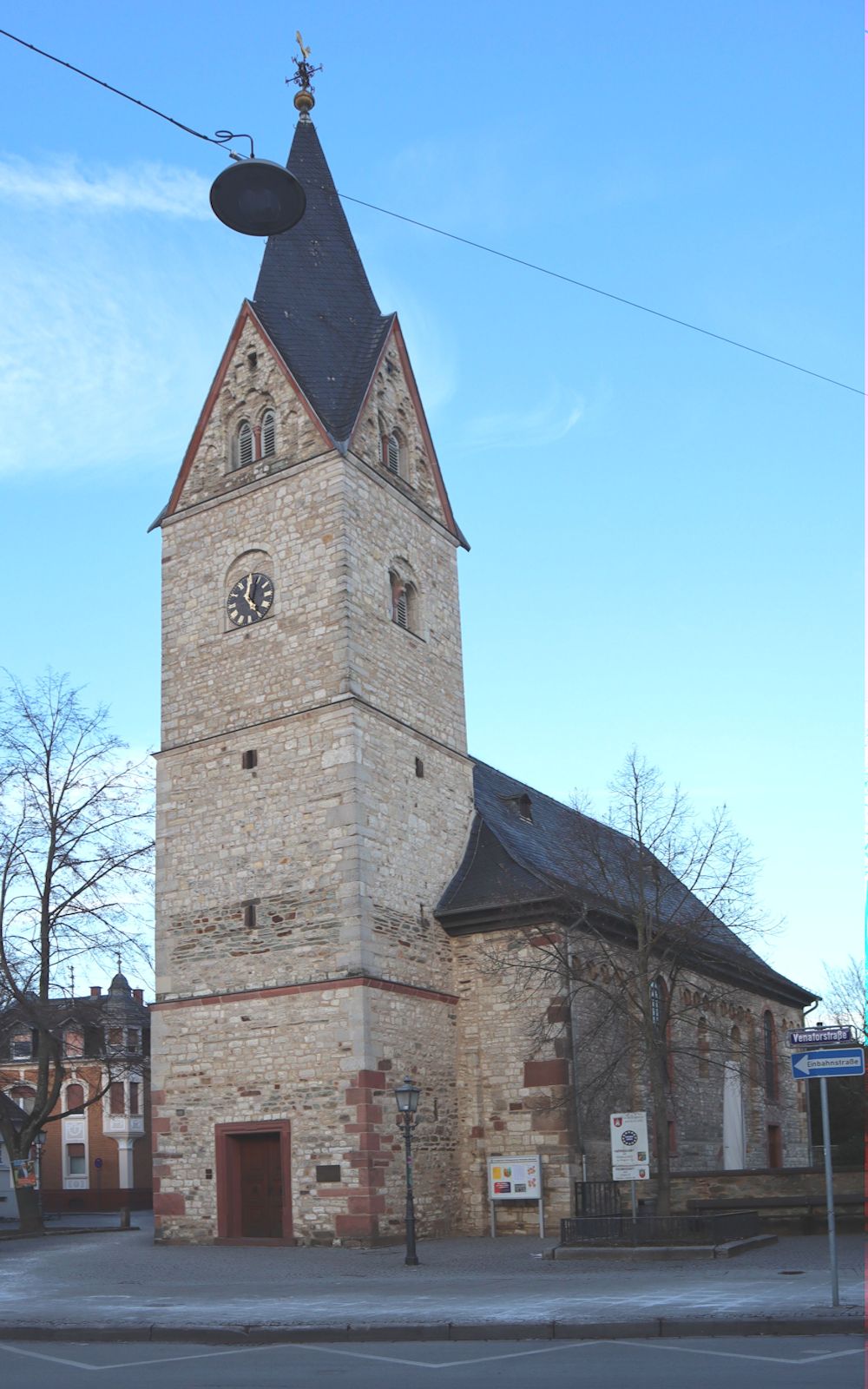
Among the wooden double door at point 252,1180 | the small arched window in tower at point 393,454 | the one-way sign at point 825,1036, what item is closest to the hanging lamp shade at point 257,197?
the one-way sign at point 825,1036

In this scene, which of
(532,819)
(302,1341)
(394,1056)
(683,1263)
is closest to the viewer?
(302,1341)

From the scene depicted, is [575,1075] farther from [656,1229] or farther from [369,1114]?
[656,1229]

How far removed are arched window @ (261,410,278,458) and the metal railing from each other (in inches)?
638

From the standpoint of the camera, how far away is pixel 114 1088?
178 feet

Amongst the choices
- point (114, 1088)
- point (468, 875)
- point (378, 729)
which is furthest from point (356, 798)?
point (114, 1088)

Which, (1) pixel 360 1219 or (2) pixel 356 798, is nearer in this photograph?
(1) pixel 360 1219

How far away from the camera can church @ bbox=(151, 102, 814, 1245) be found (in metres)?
24.1

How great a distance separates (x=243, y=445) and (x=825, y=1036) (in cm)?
1996

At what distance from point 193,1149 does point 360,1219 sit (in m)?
4.02

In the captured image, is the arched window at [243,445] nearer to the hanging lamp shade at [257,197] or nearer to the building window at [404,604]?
the building window at [404,604]

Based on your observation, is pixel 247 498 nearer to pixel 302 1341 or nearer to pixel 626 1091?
pixel 626 1091

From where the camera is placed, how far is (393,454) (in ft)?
98.9

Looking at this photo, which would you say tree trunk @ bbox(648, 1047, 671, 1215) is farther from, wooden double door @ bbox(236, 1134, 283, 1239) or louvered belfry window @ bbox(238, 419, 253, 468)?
louvered belfry window @ bbox(238, 419, 253, 468)

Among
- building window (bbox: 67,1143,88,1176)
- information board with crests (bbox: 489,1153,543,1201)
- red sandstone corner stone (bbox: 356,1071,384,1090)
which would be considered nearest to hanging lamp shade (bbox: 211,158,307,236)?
red sandstone corner stone (bbox: 356,1071,384,1090)
